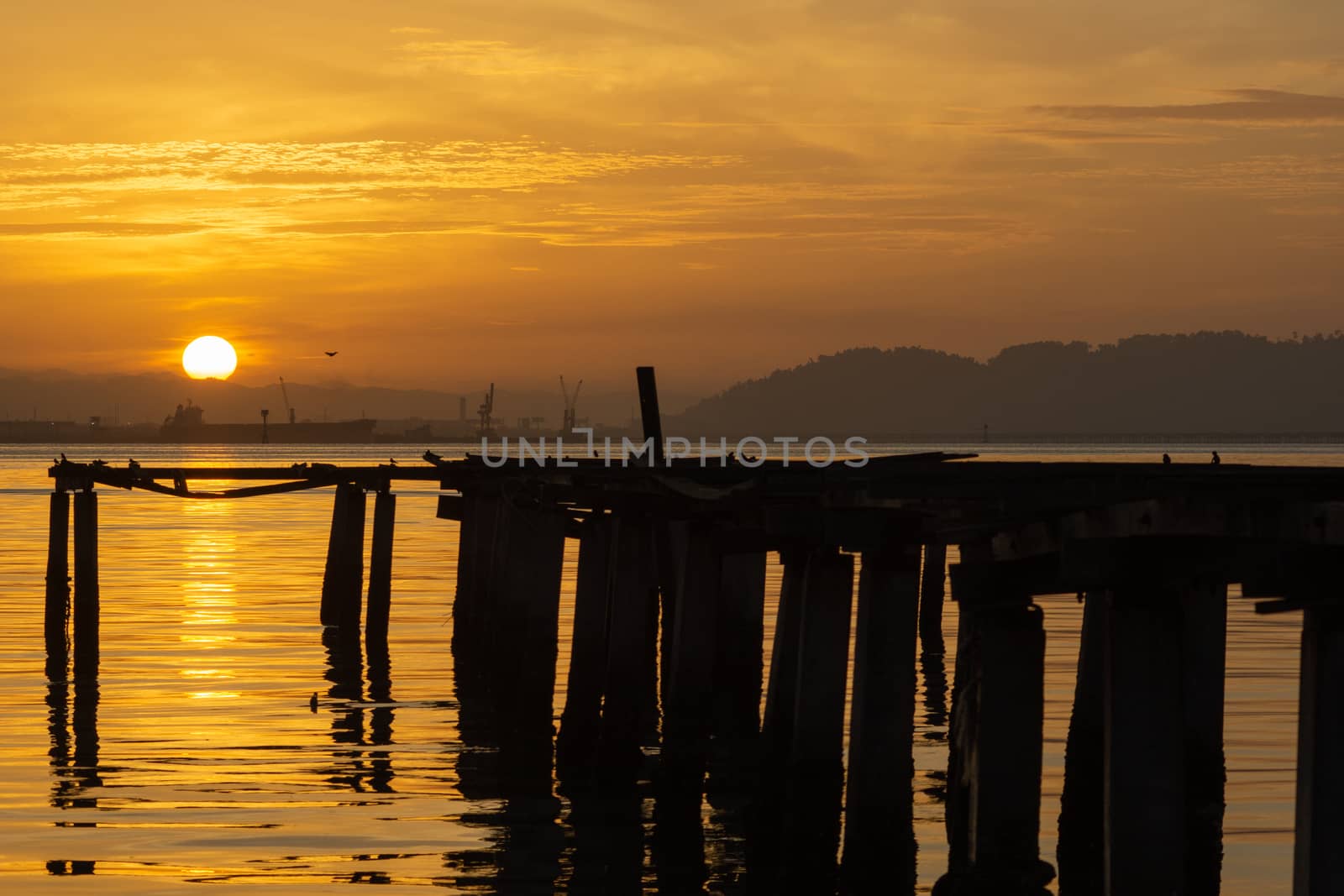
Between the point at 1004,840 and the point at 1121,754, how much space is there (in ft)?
6.97

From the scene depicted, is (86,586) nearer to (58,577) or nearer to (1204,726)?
(58,577)

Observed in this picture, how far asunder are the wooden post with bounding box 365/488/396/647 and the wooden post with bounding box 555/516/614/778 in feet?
37.5

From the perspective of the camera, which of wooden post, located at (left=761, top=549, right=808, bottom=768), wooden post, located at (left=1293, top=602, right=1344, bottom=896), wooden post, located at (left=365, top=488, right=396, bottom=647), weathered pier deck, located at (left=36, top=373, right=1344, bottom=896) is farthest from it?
wooden post, located at (left=365, top=488, right=396, bottom=647)

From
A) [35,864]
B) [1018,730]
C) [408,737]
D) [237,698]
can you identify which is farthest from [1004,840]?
[237,698]

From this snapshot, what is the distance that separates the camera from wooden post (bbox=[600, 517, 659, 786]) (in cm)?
1973

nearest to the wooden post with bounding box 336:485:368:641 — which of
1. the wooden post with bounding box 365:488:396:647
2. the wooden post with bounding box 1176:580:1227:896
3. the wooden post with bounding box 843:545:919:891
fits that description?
the wooden post with bounding box 365:488:396:647

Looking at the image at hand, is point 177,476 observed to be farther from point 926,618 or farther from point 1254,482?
point 1254,482

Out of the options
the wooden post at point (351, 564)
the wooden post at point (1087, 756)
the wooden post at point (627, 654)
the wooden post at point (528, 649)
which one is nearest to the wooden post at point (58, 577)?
the wooden post at point (351, 564)

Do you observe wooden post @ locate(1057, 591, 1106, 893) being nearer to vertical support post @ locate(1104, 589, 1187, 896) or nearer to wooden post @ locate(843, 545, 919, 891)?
wooden post @ locate(843, 545, 919, 891)

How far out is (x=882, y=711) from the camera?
45.7ft

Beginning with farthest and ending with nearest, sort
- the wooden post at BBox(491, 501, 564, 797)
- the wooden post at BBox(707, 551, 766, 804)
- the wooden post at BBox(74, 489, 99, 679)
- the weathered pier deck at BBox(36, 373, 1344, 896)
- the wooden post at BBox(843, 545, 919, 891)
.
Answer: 1. the wooden post at BBox(74, 489, 99, 679)
2. the wooden post at BBox(707, 551, 766, 804)
3. the wooden post at BBox(491, 501, 564, 797)
4. the wooden post at BBox(843, 545, 919, 891)
5. the weathered pier deck at BBox(36, 373, 1344, 896)

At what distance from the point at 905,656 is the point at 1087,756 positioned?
455 cm

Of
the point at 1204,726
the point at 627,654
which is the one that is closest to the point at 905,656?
the point at 1204,726

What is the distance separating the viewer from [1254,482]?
1134cm
